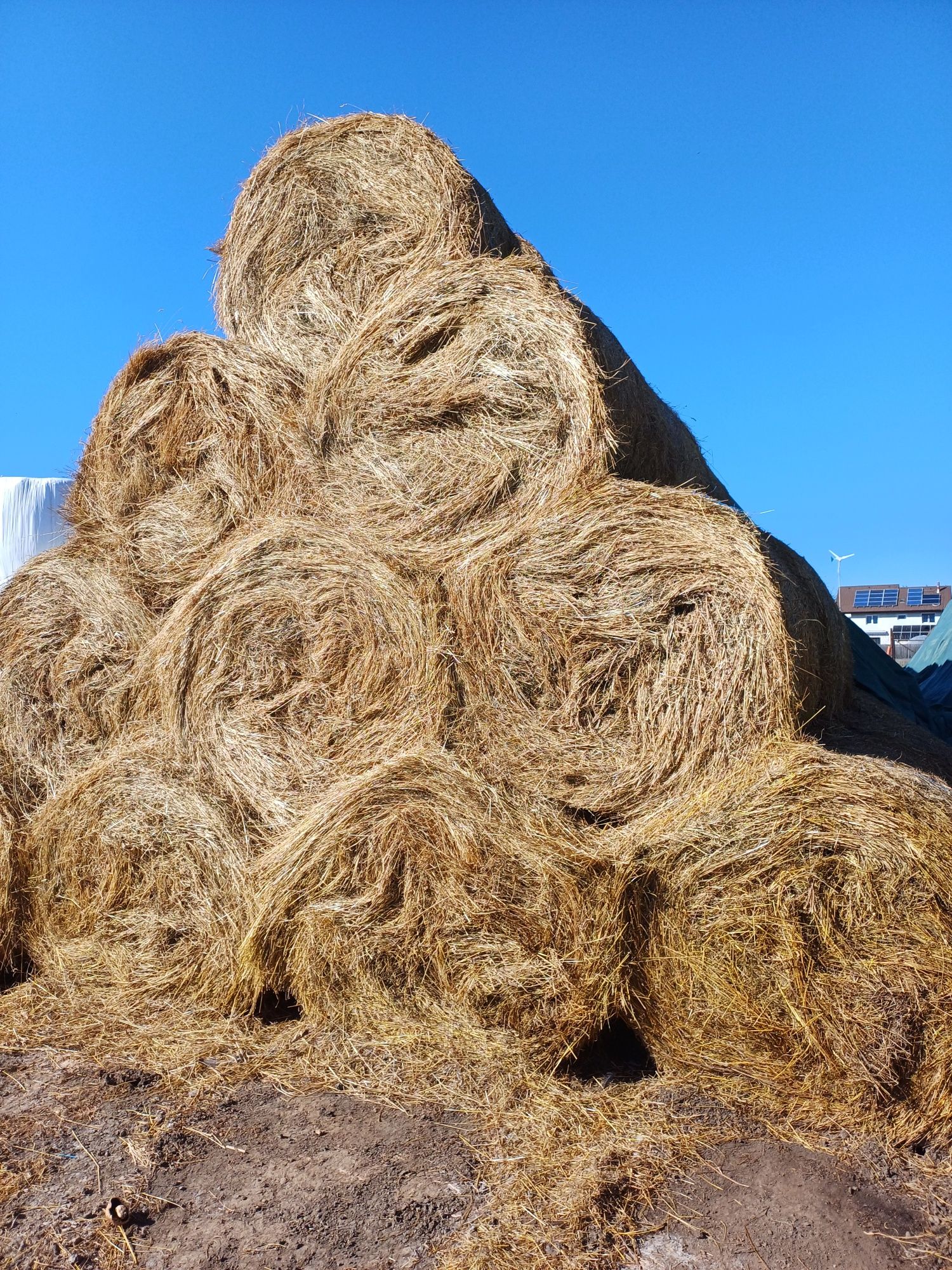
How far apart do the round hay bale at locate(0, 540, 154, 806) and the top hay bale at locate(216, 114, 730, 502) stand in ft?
4.04

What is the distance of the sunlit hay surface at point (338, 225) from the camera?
392 centimetres

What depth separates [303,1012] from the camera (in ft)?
10.9

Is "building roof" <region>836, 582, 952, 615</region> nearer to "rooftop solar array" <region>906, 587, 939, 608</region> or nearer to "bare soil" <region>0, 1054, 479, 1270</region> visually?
"rooftop solar array" <region>906, 587, 939, 608</region>

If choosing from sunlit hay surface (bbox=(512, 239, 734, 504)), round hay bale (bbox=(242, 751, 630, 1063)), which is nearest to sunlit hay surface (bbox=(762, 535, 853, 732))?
sunlit hay surface (bbox=(512, 239, 734, 504))

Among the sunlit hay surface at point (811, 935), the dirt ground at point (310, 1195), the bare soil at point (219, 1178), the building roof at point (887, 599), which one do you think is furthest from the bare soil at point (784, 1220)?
the building roof at point (887, 599)

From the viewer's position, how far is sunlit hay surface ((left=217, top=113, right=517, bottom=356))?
3.92 metres

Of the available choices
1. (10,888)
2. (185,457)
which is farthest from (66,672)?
(185,457)

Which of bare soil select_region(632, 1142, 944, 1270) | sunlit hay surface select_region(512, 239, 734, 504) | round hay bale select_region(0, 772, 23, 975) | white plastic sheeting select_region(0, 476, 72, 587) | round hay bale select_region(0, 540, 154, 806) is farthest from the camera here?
white plastic sheeting select_region(0, 476, 72, 587)

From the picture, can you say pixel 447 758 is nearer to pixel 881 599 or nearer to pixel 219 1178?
pixel 219 1178

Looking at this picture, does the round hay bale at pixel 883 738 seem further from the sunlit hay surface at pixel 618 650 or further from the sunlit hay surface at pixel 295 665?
the sunlit hay surface at pixel 295 665

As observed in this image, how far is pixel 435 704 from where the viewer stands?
129 inches

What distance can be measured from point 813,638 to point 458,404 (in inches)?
65.0

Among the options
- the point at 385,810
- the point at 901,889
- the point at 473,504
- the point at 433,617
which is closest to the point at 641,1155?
the point at 901,889

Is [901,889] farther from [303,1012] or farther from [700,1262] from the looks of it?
[303,1012]
